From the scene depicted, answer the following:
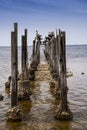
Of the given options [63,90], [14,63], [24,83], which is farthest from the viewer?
[24,83]

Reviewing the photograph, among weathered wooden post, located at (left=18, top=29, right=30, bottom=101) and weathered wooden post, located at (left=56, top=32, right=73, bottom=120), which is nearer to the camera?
weathered wooden post, located at (left=56, top=32, right=73, bottom=120)

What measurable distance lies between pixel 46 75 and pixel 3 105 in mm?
12952

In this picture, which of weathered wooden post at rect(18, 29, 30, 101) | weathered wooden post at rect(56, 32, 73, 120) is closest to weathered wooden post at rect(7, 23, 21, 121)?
weathered wooden post at rect(56, 32, 73, 120)

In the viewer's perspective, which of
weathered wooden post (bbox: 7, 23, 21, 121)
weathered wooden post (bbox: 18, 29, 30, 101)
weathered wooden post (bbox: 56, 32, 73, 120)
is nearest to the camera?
weathered wooden post (bbox: 7, 23, 21, 121)

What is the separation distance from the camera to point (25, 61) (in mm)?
20891

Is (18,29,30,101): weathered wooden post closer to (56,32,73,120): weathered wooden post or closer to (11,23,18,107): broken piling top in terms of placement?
(11,23,18,107): broken piling top

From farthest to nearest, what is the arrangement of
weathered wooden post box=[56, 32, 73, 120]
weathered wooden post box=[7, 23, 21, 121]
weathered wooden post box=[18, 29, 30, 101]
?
1. weathered wooden post box=[18, 29, 30, 101]
2. weathered wooden post box=[56, 32, 73, 120]
3. weathered wooden post box=[7, 23, 21, 121]

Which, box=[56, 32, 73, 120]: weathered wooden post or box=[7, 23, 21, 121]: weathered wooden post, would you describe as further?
box=[56, 32, 73, 120]: weathered wooden post

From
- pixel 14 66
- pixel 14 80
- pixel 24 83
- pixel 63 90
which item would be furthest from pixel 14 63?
pixel 24 83

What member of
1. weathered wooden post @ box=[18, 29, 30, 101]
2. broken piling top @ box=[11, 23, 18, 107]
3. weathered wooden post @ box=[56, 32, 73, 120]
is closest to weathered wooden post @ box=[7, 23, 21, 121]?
broken piling top @ box=[11, 23, 18, 107]

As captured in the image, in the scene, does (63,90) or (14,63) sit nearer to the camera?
(14,63)

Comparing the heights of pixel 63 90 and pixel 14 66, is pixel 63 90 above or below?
below

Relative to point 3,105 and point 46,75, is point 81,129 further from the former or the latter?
point 46,75

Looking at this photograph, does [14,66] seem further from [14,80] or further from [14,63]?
[14,80]
